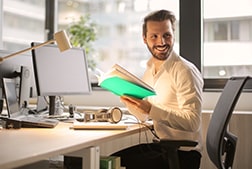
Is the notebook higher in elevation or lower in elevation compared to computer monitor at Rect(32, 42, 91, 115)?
lower

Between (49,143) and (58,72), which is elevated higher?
(58,72)

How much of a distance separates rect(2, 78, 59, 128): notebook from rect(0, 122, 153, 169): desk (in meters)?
0.07

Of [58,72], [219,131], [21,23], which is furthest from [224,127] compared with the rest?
[21,23]

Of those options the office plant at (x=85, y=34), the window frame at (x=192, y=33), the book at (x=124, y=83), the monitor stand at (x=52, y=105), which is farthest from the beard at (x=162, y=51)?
the office plant at (x=85, y=34)

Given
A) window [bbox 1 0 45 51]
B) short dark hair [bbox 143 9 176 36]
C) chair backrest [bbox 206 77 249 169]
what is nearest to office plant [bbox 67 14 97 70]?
window [bbox 1 0 45 51]

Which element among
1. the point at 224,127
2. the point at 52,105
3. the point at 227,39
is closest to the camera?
the point at 224,127

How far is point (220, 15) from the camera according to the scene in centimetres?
319

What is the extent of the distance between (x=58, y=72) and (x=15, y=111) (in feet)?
1.36

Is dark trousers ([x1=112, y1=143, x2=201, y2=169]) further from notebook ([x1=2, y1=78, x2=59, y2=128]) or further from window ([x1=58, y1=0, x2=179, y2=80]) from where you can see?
window ([x1=58, y1=0, x2=179, y2=80])

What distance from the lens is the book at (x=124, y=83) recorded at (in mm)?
1968

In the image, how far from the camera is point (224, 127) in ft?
5.96

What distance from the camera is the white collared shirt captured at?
2031mm

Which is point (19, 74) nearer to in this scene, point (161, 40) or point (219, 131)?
point (161, 40)

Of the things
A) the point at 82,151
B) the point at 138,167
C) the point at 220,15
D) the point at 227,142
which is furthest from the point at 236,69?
the point at 82,151
